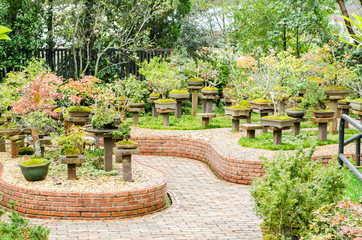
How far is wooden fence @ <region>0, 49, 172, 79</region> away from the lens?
1571cm

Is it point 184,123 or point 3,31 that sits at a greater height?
point 3,31

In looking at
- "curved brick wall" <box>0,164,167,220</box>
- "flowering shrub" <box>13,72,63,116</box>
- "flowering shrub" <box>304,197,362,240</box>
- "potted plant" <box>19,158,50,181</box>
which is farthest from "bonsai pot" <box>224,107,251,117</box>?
"flowering shrub" <box>304,197,362,240</box>

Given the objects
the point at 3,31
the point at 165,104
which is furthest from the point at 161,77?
the point at 3,31

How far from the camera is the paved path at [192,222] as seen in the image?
5957 mm

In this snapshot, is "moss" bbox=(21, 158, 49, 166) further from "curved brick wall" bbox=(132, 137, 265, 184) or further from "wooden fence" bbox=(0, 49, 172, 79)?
"wooden fence" bbox=(0, 49, 172, 79)

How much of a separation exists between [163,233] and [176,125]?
24.7ft

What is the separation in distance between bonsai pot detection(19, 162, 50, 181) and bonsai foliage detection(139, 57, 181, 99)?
24.0ft

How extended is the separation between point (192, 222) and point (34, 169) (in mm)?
2824

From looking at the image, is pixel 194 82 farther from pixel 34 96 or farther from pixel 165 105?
pixel 34 96

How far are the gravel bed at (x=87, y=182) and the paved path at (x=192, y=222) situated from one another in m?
0.59

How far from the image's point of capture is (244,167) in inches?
360

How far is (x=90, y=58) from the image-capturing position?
52.8 ft

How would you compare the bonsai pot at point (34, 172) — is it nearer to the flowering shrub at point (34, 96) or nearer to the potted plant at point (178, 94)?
the flowering shrub at point (34, 96)

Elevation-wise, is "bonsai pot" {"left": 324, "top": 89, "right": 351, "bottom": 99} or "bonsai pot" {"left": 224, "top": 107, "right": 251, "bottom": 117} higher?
"bonsai pot" {"left": 324, "top": 89, "right": 351, "bottom": 99}
